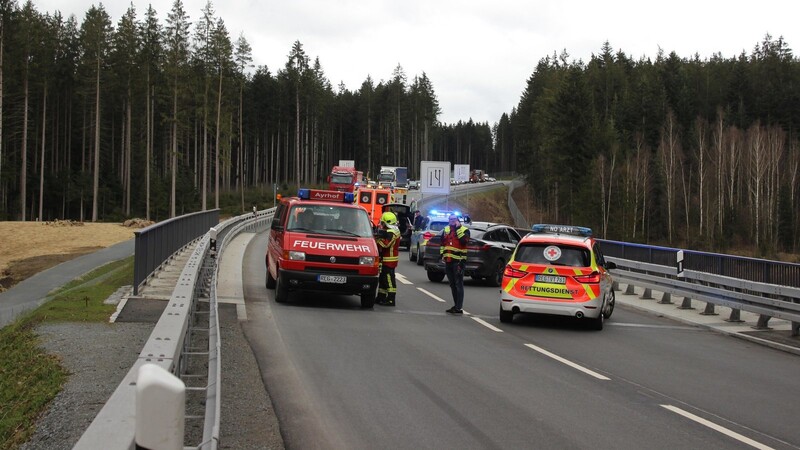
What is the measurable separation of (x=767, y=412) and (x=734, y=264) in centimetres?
948

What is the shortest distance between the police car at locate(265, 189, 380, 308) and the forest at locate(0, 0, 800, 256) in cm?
4267

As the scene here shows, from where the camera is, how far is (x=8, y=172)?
67312mm

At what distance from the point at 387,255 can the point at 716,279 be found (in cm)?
718

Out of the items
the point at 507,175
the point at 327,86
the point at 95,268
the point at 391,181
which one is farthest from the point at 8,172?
the point at 507,175

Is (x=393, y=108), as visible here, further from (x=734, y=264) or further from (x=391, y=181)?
(x=734, y=264)

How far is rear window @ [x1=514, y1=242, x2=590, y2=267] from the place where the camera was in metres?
14.1

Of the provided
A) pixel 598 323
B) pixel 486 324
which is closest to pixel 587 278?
pixel 598 323

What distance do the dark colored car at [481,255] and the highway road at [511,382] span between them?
6.36 m

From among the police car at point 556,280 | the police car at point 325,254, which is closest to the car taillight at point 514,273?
the police car at point 556,280

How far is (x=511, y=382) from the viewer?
30.2 ft

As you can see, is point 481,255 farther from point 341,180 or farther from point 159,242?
point 341,180

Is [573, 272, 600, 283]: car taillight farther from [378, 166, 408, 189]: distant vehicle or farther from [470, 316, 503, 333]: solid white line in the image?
[378, 166, 408, 189]: distant vehicle

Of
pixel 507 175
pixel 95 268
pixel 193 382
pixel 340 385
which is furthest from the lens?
pixel 507 175

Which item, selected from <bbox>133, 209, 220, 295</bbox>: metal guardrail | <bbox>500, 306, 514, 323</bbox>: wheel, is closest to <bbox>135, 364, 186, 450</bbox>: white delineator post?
<bbox>133, 209, 220, 295</bbox>: metal guardrail
